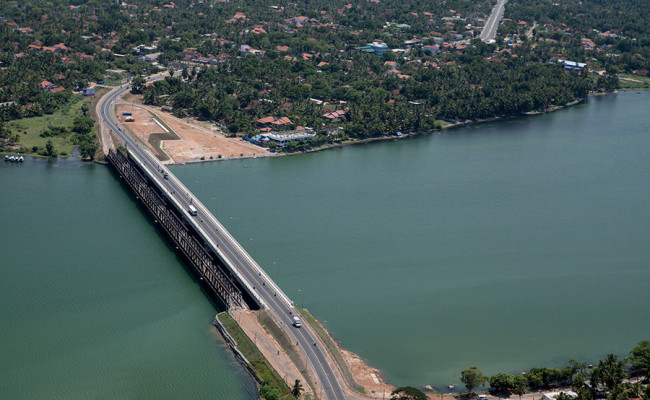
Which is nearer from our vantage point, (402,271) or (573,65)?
(402,271)

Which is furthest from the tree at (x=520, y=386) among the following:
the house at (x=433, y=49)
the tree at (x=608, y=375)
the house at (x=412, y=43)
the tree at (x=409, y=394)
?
the house at (x=412, y=43)

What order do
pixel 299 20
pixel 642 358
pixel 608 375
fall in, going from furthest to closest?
pixel 299 20, pixel 642 358, pixel 608 375

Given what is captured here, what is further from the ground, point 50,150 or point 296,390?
point 296,390

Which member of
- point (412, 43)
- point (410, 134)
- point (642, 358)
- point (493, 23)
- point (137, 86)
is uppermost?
point (493, 23)

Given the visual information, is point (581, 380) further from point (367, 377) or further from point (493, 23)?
point (493, 23)

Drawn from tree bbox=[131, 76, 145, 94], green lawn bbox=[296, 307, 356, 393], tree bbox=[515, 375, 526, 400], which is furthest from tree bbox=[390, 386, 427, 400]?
tree bbox=[131, 76, 145, 94]

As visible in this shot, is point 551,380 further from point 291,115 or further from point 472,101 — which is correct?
point 472,101

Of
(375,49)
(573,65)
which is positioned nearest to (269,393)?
(375,49)
